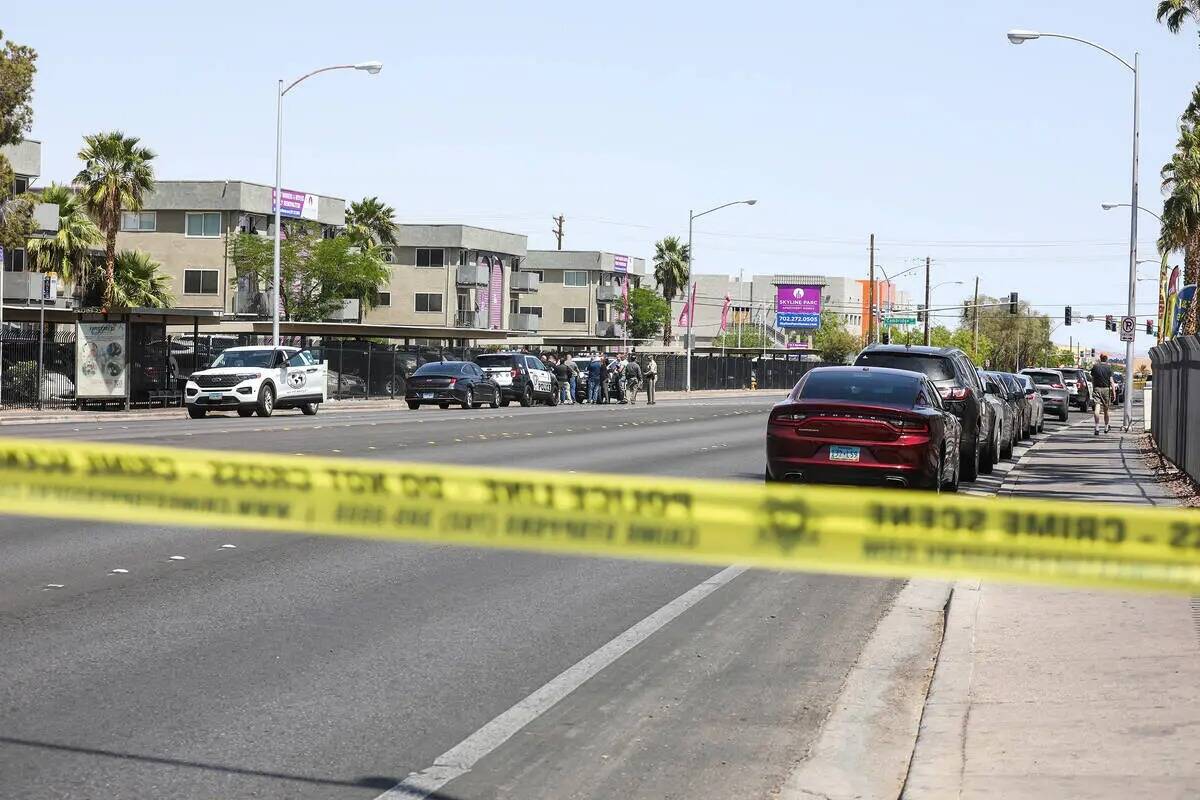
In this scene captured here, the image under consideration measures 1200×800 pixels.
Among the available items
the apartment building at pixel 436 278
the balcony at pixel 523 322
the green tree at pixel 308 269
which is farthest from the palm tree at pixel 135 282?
the balcony at pixel 523 322

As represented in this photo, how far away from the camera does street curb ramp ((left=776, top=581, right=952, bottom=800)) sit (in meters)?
6.21

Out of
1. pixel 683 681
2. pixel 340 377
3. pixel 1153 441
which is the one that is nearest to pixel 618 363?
pixel 340 377

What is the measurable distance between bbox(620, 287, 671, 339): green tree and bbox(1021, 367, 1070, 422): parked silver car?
280 feet

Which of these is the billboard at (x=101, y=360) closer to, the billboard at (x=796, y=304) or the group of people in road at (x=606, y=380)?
the group of people in road at (x=606, y=380)

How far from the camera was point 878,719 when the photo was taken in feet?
24.0

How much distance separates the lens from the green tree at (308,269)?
261 ft

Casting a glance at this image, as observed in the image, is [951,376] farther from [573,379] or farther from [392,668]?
[573,379]

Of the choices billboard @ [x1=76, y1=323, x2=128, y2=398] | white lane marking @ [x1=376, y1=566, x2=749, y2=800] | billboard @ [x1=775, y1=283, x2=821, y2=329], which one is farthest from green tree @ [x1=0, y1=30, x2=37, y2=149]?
billboard @ [x1=775, y1=283, x2=821, y2=329]

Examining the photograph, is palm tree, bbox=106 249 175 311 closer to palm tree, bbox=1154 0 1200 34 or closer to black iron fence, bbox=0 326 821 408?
black iron fence, bbox=0 326 821 408

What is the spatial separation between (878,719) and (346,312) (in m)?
77.4

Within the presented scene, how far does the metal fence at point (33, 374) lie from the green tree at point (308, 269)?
35837mm

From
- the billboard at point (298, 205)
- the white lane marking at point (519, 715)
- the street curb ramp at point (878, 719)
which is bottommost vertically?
the street curb ramp at point (878, 719)

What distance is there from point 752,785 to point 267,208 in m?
81.1

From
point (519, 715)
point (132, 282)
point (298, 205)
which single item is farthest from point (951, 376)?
point (298, 205)
